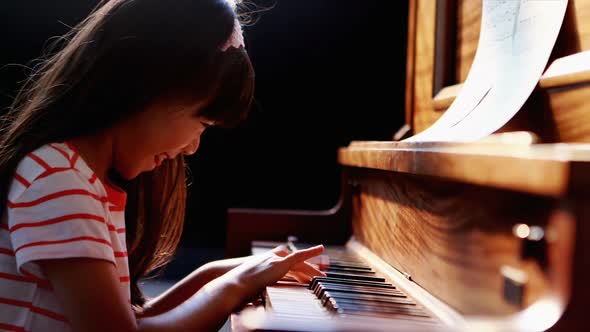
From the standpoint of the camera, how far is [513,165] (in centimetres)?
66

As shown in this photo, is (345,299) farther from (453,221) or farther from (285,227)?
(285,227)

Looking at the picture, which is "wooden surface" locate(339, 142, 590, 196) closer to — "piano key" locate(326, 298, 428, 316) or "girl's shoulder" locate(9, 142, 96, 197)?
"piano key" locate(326, 298, 428, 316)

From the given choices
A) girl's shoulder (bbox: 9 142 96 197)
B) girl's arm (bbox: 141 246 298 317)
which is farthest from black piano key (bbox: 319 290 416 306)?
girl's shoulder (bbox: 9 142 96 197)

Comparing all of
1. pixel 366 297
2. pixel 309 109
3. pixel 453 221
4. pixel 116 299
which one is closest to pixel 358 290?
pixel 366 297

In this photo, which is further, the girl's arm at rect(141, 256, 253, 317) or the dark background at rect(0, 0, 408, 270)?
the dark background at rect(0, 0, 408, 270)

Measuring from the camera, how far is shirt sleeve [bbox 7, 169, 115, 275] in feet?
3.35

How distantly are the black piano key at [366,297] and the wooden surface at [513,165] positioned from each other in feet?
0.81

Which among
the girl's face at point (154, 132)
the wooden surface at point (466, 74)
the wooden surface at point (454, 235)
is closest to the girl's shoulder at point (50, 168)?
Result: the girl's face at point (154, 132)

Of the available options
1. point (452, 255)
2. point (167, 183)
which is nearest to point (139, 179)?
point (167, 183)

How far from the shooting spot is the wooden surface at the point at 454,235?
2.38 ft

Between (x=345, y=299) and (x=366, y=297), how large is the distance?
0.16 feet

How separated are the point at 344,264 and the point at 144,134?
1.86ft

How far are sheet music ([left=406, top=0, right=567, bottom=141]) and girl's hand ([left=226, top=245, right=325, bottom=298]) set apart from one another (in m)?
0.36

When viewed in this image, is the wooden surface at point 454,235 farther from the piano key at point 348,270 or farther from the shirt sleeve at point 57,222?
the shirt sleeve at point 57,222
